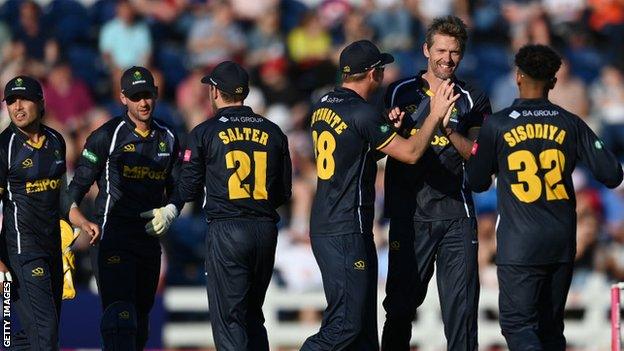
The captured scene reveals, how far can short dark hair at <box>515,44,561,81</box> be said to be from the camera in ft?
30.6

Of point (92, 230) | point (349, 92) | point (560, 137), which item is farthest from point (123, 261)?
point (560, 137)

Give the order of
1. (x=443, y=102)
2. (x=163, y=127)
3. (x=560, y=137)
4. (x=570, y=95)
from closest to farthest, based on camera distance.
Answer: (x=560, y=137) < (x=443, y=102) < (x=163, y=127) < (x=570, y=95)

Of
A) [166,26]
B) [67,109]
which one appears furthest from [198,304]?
[166,26]

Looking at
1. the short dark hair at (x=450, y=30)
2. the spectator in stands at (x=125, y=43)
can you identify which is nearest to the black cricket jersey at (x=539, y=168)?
the short dark hair at (x=450, y=30)

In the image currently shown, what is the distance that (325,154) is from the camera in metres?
9.85

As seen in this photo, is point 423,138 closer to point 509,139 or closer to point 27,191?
point 509,139

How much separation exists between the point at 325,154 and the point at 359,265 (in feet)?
2.76

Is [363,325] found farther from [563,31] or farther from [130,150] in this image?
[563,31]

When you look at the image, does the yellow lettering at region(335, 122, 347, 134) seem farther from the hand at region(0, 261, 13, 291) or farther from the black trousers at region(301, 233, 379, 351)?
the hand at region(0, 261, 13, 291)

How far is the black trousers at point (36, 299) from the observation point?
10.3 meters

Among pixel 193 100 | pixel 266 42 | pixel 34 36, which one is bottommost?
pixel 193 100

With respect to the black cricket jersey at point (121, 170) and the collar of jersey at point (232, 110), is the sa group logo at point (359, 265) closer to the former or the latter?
the collar of jersey at point (232, 110)

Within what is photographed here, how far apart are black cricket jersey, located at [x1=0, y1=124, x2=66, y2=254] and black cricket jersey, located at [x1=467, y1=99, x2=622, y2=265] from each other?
136 inches

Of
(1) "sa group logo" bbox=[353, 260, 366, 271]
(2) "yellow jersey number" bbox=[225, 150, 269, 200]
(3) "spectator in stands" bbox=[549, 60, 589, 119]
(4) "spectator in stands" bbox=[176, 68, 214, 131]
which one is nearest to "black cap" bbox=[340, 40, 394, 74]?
(2) "yellow jersey number" bbox=[225, 150, 269, 200]
